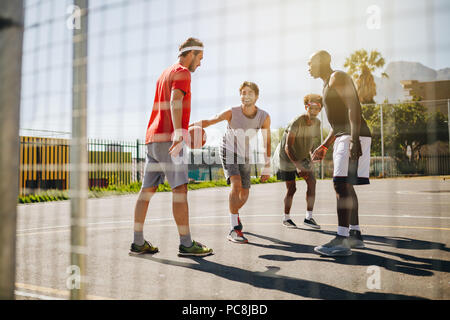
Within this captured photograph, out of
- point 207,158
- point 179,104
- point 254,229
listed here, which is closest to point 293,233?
point 254,229

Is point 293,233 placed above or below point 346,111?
below

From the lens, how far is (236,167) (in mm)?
4477

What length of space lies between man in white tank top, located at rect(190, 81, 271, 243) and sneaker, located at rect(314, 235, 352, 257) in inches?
43.7

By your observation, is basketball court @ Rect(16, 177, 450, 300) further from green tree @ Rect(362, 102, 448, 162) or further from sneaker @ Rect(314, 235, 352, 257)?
green tree @ Rect(362, 102, 448, 162)

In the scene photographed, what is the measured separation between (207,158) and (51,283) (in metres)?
18.5

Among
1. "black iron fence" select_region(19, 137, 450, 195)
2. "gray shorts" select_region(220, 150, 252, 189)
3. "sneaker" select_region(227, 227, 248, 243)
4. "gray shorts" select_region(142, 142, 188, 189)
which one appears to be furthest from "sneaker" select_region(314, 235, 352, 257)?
"black iron fence" select_region(19, 137, 450, 195)

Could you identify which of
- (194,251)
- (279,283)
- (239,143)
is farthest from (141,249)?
(239,143)

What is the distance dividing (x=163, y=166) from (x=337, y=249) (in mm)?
1749

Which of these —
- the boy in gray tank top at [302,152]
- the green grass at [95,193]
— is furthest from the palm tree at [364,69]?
the boy in gray tank top at [302,152]

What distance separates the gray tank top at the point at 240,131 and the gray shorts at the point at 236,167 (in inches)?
2.4

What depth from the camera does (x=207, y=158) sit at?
2131cm

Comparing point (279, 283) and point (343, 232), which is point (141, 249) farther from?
point (343, 232)
